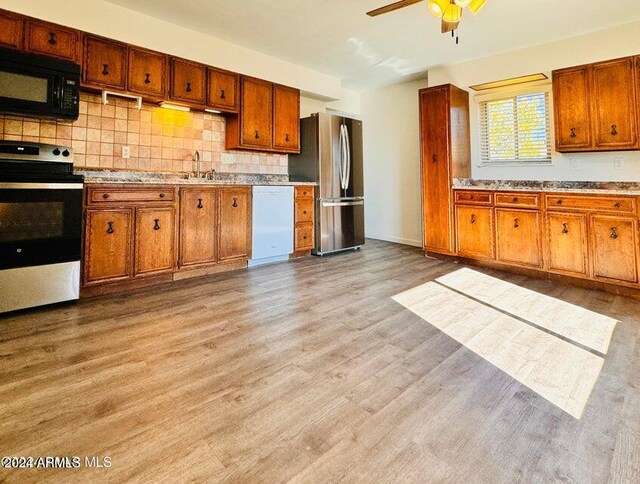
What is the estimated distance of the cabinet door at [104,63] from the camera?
313cm

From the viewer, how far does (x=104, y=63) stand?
321 centimetres

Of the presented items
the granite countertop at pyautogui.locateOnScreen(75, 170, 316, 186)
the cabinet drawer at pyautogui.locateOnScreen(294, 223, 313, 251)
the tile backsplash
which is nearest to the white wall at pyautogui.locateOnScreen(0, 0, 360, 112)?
the tile backsplash

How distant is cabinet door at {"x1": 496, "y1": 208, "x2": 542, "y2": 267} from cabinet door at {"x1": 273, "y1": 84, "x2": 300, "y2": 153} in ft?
9.12

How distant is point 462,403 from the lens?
147cm

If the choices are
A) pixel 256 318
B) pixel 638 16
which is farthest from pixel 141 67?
pixel 638 16

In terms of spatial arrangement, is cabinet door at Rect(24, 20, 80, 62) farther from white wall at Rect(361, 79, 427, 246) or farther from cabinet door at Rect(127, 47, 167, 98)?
white wall at Rect(361, 79, 427, 246)

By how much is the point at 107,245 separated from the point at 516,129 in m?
4.89

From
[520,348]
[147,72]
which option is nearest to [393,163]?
[147,72]

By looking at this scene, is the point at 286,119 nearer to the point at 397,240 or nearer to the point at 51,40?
the point at 51,40

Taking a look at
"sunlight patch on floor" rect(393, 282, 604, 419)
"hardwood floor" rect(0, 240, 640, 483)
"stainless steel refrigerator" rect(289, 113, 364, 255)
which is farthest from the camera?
"stainless steel refrigerator" rect(289, 113, 364, 255)

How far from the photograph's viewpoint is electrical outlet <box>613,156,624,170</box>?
12.0ft

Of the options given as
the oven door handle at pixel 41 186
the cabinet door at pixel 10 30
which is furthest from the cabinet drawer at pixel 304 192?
the cabinet door at pixel 10 30

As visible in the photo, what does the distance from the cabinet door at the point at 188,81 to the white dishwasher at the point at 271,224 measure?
3.90 feet

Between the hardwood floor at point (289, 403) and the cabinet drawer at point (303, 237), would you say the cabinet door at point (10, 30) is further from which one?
the cabinet drawer at point (303, 237)
